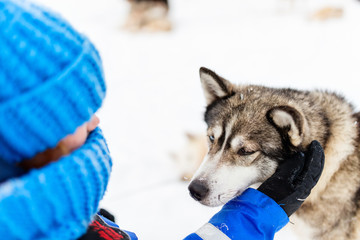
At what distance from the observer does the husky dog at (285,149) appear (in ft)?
5.22

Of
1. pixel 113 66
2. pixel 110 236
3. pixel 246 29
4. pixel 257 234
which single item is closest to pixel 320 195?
pixel 257 234

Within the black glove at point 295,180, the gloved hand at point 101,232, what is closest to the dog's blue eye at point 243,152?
the black glove at point 295,180

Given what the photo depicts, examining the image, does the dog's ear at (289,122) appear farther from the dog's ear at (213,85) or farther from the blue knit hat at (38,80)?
the blue knit hat at (38,80)

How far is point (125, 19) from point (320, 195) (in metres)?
6.81

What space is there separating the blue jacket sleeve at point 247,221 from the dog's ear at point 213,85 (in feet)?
2.38

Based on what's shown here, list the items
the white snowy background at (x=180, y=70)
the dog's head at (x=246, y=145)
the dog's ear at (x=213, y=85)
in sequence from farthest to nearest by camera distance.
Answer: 1. the white snowy background at (x=180, y=70)
2. the dog's ear at (x=213, y=85)
3. the dog's head at (x=246, y=145)

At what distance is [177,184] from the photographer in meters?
3.08

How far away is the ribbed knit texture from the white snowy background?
1.66 m

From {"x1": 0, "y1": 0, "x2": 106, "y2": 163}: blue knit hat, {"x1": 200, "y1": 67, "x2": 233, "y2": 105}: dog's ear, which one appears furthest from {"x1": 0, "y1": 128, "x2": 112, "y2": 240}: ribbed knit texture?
{"x1": 200, "y1": 67, "x2": 233, "y2": 105}: dog's ear

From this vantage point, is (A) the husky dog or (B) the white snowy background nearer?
(A) the husky dog

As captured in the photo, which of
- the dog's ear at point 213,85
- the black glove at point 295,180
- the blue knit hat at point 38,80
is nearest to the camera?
the blue knit hat at point 38,80

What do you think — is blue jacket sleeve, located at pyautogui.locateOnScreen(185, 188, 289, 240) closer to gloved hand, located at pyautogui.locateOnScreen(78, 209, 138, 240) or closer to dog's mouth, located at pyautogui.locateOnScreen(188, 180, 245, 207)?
dog's mouth, located at pyautogui.locateOnScreen(188, 180, 245, 207)

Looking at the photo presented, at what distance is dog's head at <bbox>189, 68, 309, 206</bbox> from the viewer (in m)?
1.57

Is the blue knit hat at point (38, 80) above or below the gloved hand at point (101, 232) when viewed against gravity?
above
